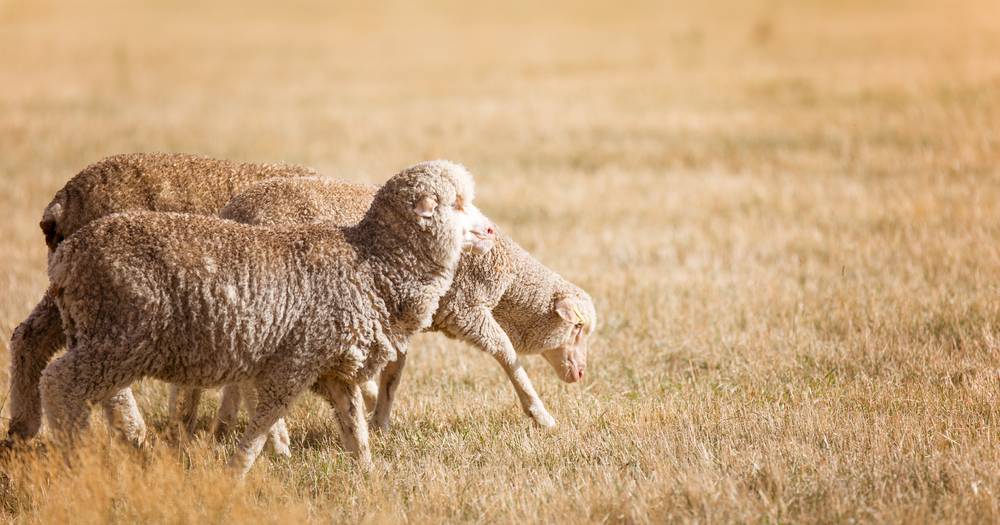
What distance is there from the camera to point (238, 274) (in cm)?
571

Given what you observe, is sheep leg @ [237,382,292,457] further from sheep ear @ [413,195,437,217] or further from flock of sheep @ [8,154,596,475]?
sheep ear @ [413,195,437,217]

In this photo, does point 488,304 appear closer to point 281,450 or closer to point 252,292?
point 281,450

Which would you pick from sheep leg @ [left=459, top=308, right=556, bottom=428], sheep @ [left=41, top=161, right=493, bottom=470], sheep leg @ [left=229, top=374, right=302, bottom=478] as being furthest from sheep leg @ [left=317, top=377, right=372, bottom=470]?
sheep leg @ [left=459, top=308, right=556, bottom=428]

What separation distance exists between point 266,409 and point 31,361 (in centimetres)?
148

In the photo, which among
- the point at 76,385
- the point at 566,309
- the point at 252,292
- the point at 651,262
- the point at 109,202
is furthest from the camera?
the point at 651,262

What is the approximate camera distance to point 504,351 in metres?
7.22

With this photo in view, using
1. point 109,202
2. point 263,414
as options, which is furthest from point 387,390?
point 109,202

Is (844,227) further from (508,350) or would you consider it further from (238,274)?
(238,274)

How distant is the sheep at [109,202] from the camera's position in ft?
20.7

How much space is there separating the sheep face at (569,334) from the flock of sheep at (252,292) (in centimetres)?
6

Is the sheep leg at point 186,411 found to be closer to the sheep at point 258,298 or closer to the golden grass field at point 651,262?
the golden grass field at point 651,262

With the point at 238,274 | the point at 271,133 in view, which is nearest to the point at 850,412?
the point at 238,274

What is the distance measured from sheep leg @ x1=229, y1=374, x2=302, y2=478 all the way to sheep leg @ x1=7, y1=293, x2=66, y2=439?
1253mm

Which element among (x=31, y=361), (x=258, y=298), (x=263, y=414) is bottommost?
(x=263, y=414)
